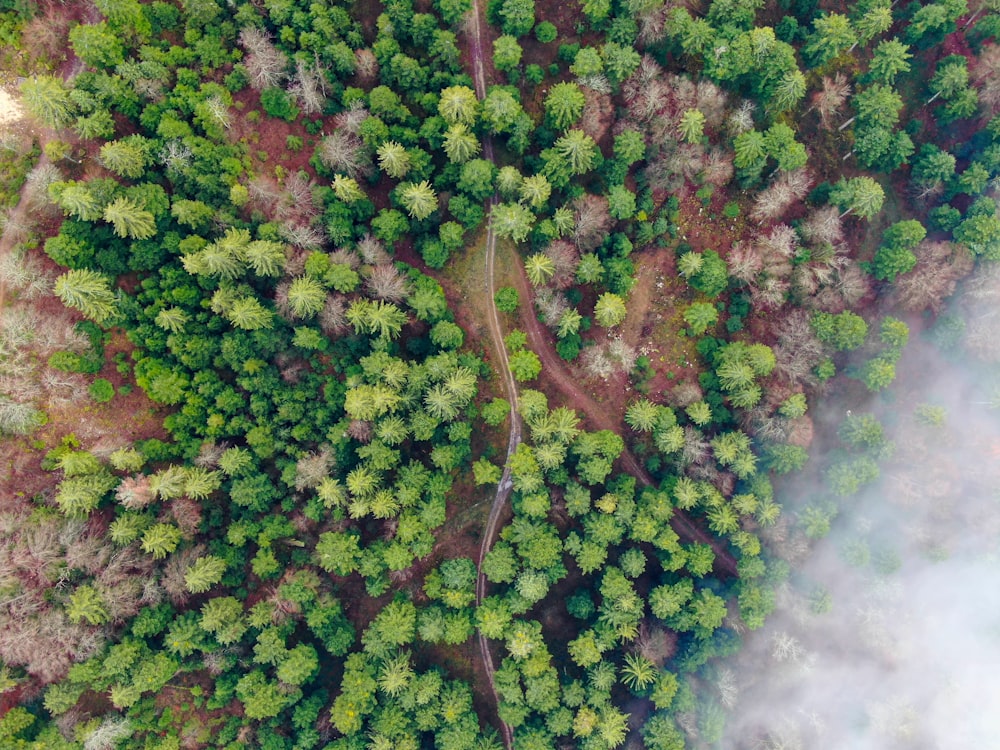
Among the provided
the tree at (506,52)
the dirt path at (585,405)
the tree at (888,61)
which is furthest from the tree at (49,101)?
the tree at (888,61)

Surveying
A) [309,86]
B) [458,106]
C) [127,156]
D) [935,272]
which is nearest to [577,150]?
[458,106]

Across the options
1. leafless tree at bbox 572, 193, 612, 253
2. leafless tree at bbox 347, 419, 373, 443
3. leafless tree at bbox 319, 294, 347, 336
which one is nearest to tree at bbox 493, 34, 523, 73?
leafless tree at bbox 572, 193, 612, 253

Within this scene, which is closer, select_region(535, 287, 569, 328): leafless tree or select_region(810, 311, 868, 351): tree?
select_region(535, 287, 569, 328): leafless tree

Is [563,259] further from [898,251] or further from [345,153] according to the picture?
[898,251]

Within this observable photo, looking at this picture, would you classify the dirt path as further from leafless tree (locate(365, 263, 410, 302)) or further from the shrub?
the shrub

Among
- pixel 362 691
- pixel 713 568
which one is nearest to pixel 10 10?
pixel 362 691
